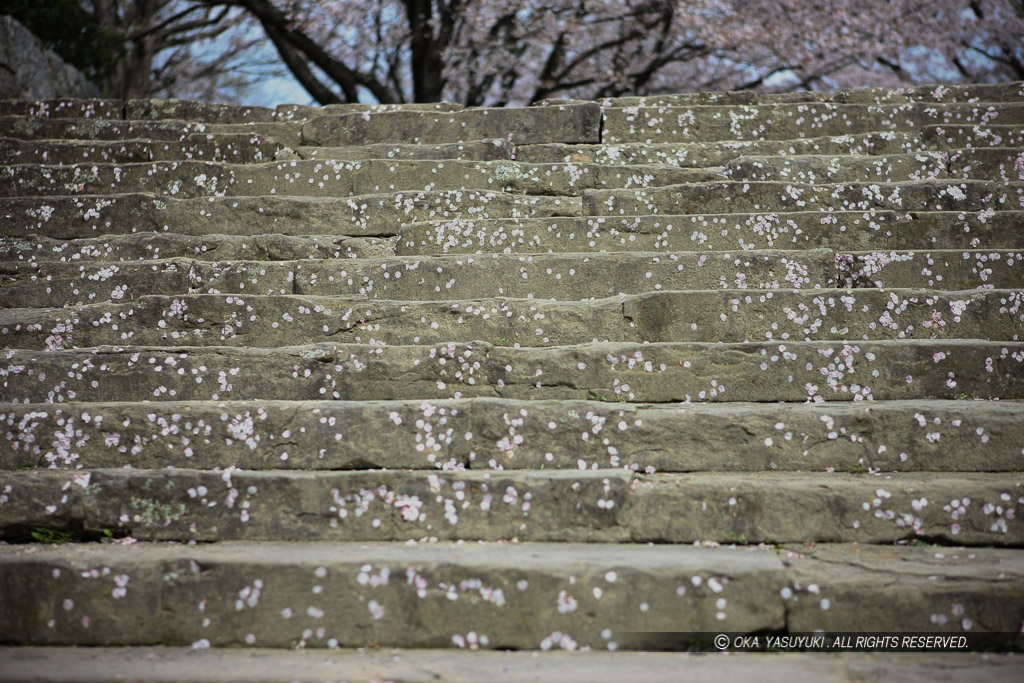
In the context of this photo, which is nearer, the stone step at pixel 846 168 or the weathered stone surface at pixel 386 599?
the weathered stone surface at pixel 386 599

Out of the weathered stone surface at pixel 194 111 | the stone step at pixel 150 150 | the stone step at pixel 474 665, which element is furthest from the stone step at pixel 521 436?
the weathered stone surface at pixel 194 111

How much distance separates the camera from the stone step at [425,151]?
5121mm

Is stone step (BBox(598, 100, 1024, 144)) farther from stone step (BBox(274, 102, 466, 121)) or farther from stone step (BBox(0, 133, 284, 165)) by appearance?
stone step (BBox(0, 133, 284, 165))

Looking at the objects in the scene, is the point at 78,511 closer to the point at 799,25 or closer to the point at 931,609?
the point at 931,609

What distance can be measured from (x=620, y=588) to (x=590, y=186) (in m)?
3.11

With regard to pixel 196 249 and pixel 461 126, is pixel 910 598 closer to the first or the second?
pixel 196 249

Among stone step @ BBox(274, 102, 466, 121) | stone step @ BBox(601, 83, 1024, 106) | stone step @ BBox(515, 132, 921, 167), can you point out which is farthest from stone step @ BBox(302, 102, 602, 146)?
stone step @ BBox(601, 83, 1024, 106)

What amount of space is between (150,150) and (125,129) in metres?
0.73

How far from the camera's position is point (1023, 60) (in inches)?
501

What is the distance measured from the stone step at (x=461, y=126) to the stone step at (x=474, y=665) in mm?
4141

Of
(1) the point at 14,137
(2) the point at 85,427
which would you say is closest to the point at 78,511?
(2) the point at 85,427

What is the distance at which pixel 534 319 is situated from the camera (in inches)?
134

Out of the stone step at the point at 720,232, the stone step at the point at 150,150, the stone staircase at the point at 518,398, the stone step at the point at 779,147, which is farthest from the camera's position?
the stone step at the point at 150,150

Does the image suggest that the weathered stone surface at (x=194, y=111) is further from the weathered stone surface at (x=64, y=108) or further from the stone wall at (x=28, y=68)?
the stone wall at (x=28, y=68)
